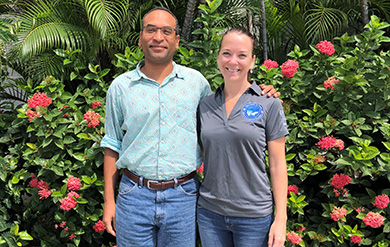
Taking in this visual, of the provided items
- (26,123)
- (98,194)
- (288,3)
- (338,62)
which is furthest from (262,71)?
(288,3)

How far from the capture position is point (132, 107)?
6.60 feet

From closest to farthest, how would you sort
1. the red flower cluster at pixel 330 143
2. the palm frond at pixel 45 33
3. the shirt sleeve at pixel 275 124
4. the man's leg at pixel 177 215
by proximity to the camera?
1. the shirt sleeve at pixel 275 124
2. the man's leg at pixel 177 215
3. the red flower cluster at pixel 330 143
4. the palm frond at pixel 45 33

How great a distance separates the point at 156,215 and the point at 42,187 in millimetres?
1398

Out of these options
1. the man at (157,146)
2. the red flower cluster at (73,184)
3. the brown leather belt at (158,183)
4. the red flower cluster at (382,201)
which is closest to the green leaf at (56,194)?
the red flower cluster at (73,184)

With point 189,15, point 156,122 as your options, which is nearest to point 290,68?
point 156,122

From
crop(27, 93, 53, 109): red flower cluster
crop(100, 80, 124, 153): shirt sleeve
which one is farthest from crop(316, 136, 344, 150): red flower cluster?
crop(27, 93, 53, 109): red flower cluster

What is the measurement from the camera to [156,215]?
197 cm

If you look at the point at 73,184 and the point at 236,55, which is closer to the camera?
the point at 236,55

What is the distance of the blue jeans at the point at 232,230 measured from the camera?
6.11ft

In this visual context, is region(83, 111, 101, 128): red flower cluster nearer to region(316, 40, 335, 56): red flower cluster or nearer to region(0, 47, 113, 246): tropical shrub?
region(0, 47, 113, 246): tropical shrub

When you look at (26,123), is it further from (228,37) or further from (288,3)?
(288,3)

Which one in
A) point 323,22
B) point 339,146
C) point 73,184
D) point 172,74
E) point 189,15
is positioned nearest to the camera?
point 172,74

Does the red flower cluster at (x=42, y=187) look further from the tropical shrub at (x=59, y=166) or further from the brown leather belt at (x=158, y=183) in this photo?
the brown leather belt at (x=158, y=183)

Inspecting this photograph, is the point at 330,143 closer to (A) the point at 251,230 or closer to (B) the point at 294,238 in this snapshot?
(B) the point at 294,238
